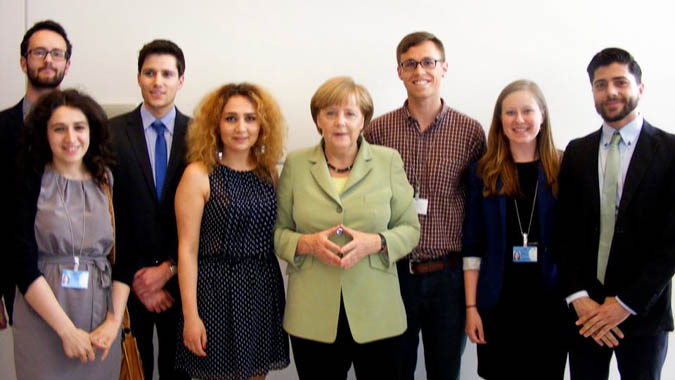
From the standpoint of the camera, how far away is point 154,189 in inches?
92.4

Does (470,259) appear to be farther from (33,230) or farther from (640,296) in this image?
(33,230)

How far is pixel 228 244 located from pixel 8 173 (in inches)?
37.7

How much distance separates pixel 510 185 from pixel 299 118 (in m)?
1.44

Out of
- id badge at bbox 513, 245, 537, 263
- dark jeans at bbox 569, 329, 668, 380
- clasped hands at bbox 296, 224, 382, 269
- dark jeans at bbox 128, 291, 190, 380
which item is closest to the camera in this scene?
clasped hands at bbox 296, 224, 382, 269

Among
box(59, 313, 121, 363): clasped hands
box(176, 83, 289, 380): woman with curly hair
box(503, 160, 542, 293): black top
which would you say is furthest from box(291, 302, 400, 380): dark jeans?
box(59, 313, 121, 363): clasped hands

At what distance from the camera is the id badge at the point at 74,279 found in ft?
6.33

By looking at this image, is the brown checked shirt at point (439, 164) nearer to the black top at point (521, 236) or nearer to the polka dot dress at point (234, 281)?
the black top at point (521, 236)

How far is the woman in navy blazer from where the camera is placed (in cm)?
221

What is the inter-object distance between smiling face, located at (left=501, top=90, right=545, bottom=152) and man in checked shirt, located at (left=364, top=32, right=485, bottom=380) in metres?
0.26

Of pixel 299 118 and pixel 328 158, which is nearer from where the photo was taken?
pixel 328 158

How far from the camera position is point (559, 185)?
2283 mm

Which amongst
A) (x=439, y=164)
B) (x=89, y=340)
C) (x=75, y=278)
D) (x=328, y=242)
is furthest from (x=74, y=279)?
(x=439, y=164)

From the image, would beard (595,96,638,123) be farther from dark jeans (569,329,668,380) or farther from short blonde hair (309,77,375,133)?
short blonde hair (309,77,375,133)

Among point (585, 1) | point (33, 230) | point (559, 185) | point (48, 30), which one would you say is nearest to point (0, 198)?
point (33, 230)
